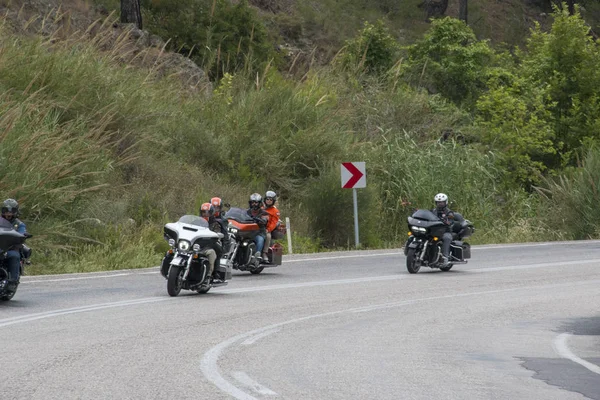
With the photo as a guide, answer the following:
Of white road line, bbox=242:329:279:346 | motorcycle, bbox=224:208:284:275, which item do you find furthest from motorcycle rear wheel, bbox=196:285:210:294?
white road line, bbox=242:329:279:346

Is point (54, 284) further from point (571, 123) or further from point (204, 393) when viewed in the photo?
point (571, 123)

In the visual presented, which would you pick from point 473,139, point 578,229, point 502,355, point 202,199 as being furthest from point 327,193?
point 502,355

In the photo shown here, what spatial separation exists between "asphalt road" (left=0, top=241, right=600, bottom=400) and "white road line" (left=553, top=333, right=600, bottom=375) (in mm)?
23

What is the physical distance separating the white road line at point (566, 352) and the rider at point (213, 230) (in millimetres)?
5487

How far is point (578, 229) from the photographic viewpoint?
37469 mm

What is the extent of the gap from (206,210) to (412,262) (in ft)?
19.0

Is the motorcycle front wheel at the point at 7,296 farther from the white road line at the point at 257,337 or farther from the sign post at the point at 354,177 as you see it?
the sign post at the point at 354,177

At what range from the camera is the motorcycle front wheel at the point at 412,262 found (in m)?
22.3

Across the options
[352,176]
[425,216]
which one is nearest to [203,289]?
[425,216]

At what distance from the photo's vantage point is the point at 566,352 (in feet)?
40.1

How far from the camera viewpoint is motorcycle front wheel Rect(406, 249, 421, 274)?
22.3 m

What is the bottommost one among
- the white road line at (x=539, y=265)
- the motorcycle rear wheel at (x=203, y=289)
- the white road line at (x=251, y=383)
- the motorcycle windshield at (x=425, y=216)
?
the white road line at (x=251, y=383)

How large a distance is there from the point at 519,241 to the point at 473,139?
846 cm

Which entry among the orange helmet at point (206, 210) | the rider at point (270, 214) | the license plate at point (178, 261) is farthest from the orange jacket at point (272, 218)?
the license plate at point (178, 261)
